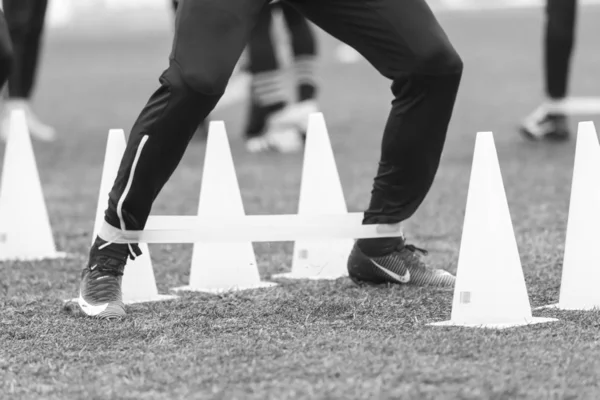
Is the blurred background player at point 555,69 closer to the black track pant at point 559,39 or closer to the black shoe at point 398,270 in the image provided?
the black track pant at point 559,39

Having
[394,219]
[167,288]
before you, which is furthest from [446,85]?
[167,288]

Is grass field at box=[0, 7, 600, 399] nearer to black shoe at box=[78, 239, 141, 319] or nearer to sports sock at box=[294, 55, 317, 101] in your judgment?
black shoe at box=[78, 239, 141, 319]

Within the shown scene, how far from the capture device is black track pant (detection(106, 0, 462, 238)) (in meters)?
3.63

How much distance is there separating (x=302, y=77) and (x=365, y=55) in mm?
5492

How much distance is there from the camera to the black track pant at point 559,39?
8766 millimetres

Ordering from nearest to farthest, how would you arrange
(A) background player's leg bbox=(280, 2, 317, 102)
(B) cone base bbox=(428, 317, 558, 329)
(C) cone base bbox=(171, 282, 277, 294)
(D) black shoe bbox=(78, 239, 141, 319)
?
(B) cone base bbox=(428, 317, 558, 329) < (D) black shoe bbox=(78, 239, 141, 319) < (C) cone base bbox=(171, 282, 277, 294) < (A) background player's leg bbox=(280, 2, 317, 102)

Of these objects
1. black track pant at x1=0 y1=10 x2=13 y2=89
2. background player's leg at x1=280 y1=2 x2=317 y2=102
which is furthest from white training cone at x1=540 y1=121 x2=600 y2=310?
background player's leg at x1=280 y1=2 x2=317 y2=102

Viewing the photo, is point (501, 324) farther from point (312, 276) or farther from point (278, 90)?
point (278, 90)

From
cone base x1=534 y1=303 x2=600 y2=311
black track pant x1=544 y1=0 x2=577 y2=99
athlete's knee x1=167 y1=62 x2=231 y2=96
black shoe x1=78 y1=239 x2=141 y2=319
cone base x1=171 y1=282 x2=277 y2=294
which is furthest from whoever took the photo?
black track pant x1=544 y1=0 x2=577 y2=99

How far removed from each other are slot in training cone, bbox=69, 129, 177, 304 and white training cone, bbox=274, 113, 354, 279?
0.63m

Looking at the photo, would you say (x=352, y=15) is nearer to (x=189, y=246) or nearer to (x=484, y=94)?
(x=189, y=246)

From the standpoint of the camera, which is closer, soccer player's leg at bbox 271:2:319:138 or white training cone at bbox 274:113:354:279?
white training cone at bbox 274:113:354:279

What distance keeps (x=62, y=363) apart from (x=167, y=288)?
4.29 ft

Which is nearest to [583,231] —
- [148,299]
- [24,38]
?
[148,299]
